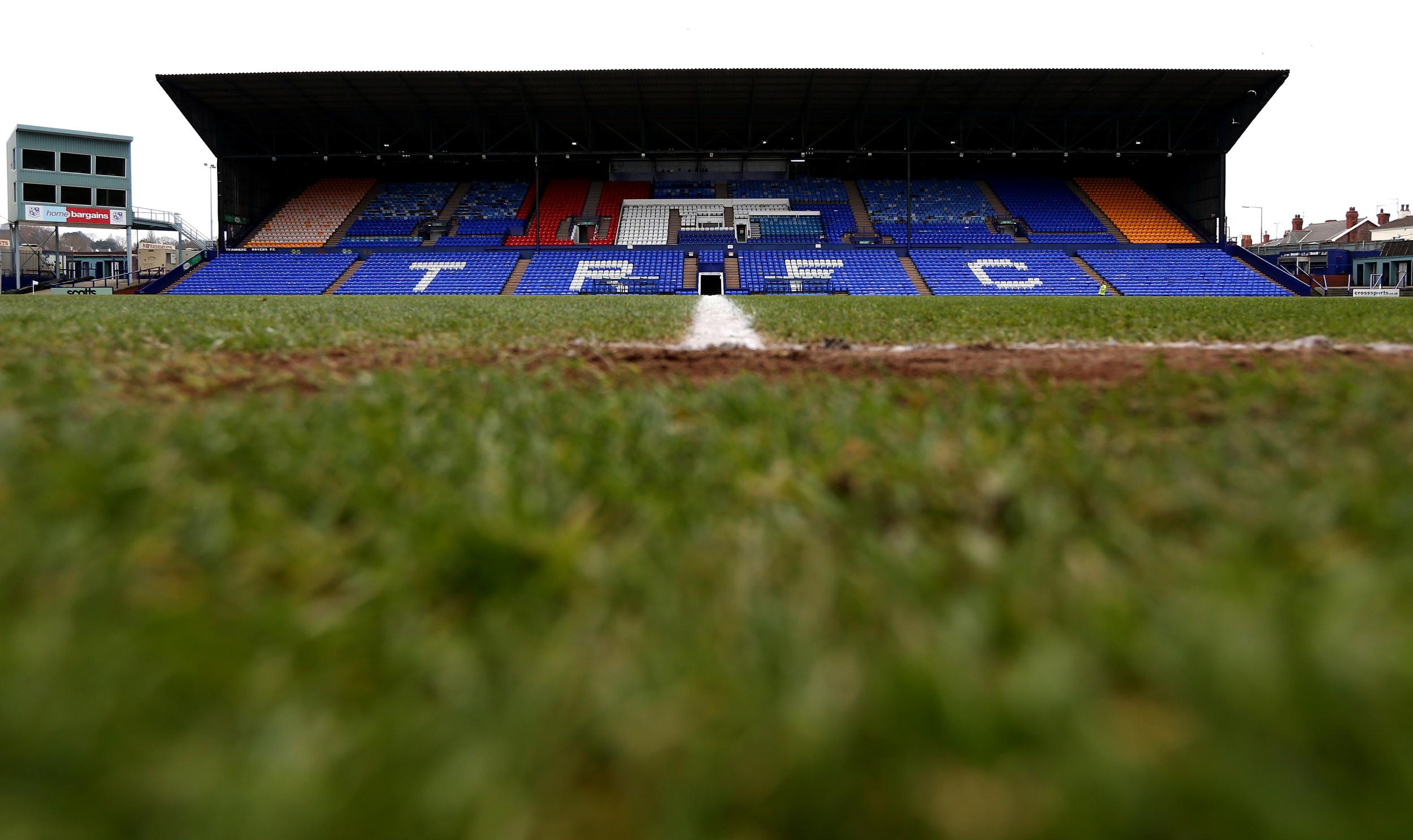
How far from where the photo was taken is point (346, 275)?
26797 millimetres

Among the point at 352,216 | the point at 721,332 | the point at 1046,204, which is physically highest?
the point at 1046,204

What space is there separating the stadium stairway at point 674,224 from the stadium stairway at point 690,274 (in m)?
2.19

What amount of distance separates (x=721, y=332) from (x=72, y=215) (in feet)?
112

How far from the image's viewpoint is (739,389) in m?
2.33

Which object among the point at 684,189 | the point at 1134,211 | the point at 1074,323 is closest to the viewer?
the point at 1074,323

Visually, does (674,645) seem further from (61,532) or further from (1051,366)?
(1051,366)

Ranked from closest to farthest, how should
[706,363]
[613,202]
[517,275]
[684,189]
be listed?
[706,363]
[517,275]
[613,202]
[684,189]

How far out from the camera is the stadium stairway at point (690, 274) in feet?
85.7

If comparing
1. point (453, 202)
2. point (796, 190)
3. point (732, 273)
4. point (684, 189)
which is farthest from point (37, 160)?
point (796, 190)

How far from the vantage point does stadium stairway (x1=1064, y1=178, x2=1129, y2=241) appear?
2994 cm

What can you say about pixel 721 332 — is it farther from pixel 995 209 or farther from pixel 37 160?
pixel 37 160

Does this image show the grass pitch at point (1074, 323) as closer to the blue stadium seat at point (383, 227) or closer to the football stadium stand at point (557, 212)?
the football stadium stand at point (557, 212)

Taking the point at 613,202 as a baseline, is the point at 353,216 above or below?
below

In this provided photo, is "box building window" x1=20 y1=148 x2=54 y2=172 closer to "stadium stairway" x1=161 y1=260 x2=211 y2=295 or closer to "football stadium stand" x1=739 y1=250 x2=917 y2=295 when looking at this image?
"stadium stairway" x1=161 y1=260 x2=211 y2=295
